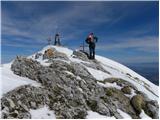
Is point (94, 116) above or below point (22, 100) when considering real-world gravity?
below

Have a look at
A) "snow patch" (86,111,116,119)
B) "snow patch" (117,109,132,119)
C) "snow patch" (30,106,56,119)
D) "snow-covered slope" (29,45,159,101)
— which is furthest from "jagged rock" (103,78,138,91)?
"snow patch" (30,106,56,119)

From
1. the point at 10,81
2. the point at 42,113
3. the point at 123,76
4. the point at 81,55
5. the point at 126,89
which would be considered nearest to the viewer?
the point at 42,113

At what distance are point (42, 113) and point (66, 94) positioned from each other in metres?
3.01

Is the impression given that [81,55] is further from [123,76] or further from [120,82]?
[120,82]

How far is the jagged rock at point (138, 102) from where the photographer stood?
2078 centimetres

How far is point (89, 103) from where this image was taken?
762 inches

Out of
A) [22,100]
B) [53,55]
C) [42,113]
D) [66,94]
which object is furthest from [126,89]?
[22,100]

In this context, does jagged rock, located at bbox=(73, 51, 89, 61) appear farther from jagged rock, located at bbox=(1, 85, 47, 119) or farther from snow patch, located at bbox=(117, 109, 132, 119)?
jagged rock, located at bbox=(1, 85, 47, 119)

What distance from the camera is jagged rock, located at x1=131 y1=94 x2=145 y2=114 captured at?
20781 millimetres

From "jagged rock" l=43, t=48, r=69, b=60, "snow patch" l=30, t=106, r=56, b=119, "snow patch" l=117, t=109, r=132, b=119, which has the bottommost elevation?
"snow patch" l=117, t=109, r=132, b=119

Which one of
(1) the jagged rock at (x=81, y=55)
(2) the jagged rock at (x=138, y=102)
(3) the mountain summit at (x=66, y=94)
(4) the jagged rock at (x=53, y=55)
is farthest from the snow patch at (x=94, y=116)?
(1) the jagged rock at (x=81, y=55)

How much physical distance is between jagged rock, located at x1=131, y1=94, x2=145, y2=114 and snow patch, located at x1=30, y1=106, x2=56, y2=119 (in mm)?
7515

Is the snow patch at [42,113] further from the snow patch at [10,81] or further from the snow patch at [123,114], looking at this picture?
the snow patch at [123,114]

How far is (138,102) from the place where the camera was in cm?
2127
